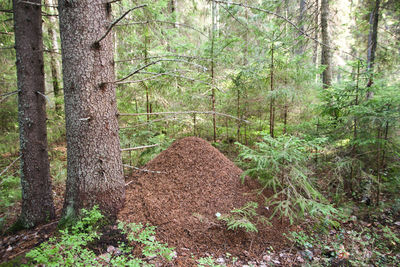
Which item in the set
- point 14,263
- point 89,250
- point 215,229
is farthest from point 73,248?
point 215,229

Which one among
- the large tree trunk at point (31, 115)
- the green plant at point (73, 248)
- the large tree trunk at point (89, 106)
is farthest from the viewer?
the large tree trunk at point (31, 115)

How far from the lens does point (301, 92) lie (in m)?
5.61

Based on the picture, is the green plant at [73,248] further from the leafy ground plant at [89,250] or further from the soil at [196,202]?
the soil at [196,202]

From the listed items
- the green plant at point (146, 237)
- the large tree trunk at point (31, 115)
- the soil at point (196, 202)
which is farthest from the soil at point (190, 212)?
the large tree trunk at point (31, 115)

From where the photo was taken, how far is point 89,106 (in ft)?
8.89

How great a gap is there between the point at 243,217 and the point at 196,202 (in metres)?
0.81

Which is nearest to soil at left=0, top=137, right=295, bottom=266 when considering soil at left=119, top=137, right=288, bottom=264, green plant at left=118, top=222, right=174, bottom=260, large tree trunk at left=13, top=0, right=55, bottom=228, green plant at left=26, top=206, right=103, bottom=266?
soil at left=119, top=137, right=288, bottom=264

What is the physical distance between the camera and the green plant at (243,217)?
9.39 feet

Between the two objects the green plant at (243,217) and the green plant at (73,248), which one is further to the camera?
the green plant at (243,217)

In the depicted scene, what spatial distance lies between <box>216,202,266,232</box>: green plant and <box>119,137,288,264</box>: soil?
11 centimetres

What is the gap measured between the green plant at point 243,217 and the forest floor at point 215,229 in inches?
2.3

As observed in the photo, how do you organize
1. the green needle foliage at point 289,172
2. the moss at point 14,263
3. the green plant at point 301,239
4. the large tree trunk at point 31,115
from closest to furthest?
the moss at point 14,263 → the green needle foliage at point 289,172 → the green plant at point 301,239 → the large tree trunk at point 31,115

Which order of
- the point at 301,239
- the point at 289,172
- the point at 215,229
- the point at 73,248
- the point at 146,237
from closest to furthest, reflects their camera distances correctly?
the point at 73,248 → the point at 146,237 → the point at 215,229 → the point at 301,239 → the point at 289,172

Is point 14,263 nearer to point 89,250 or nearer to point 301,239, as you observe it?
point 89,250
